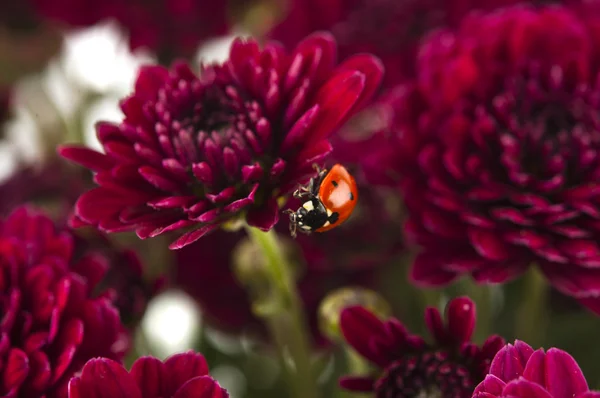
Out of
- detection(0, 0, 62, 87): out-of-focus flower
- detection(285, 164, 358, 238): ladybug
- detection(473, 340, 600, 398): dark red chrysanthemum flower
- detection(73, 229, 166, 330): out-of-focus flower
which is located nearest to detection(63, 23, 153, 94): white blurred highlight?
detection(0, 0, 62, 87): out-of-focus flower

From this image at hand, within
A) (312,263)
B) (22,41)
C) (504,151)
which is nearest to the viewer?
(504,151)

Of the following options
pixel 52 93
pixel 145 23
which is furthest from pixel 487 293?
pixel 52 93

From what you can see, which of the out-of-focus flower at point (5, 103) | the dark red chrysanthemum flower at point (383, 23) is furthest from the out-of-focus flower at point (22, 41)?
the dark red chrysanthemum flower at point (383, 23)

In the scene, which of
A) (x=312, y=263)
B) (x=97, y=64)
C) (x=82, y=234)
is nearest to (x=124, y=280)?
(x=82, y=234)

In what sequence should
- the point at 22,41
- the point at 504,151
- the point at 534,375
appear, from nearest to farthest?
the point at 534,375 → the point at 504,151 → the point at 22,41

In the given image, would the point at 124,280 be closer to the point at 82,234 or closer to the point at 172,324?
the point at 82,234

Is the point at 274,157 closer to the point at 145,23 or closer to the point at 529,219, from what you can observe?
the point at 529,219

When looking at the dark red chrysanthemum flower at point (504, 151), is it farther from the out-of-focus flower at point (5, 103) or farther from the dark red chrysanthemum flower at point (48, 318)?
the out-of-focus flower at point (5, 103)
